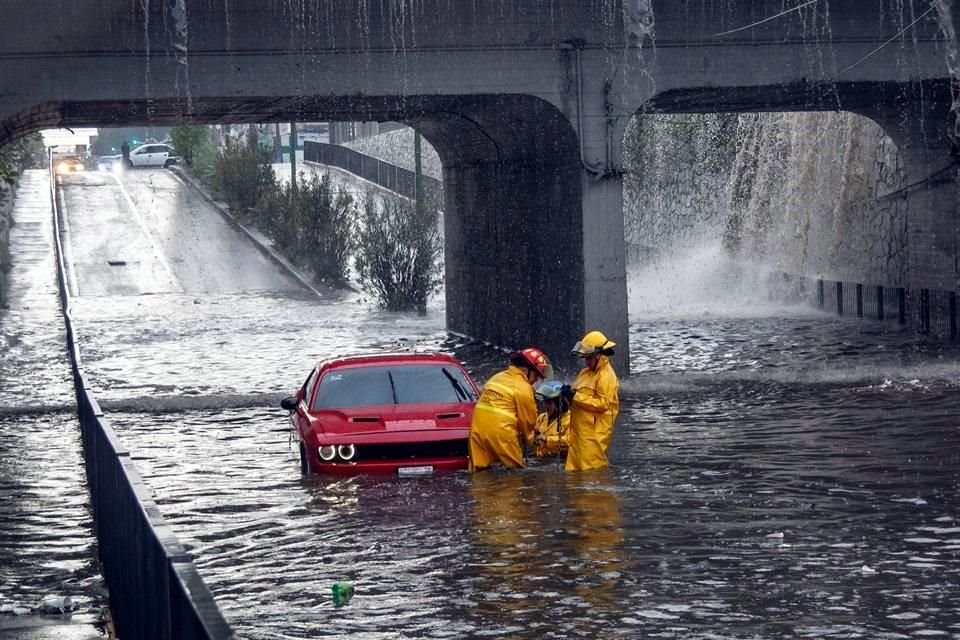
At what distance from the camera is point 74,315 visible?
4025cm

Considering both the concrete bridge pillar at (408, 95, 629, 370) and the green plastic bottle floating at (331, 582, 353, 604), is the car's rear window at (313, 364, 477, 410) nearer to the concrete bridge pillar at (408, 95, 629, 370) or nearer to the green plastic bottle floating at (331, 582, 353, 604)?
the green plastic bottle floating at (331, 582, 353, 604)

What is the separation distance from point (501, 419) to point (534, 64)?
10.1 metres

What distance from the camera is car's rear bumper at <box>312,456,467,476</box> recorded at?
14859 millimetres

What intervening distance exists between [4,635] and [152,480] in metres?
6.21

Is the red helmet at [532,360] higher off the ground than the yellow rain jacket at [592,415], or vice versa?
the red helmet at [532,360]

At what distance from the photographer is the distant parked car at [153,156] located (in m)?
81.1

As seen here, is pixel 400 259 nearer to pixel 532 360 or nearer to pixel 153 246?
pixel 153 246

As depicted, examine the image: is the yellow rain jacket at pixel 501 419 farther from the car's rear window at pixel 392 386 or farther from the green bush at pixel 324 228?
the green bush at pixel 324 228

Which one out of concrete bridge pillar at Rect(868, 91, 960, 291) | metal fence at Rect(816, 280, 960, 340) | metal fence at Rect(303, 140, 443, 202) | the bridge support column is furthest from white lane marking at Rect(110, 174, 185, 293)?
the bridge support column

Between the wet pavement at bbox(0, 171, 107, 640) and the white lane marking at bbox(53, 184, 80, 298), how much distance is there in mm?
8998

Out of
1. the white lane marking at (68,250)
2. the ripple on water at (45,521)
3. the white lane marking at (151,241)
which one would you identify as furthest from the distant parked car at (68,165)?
the ripple on water at (45,521)

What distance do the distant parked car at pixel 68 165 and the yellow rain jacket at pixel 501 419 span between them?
67.6 metres

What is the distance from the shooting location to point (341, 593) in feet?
33.4

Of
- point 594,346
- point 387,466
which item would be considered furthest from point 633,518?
point 387,466
